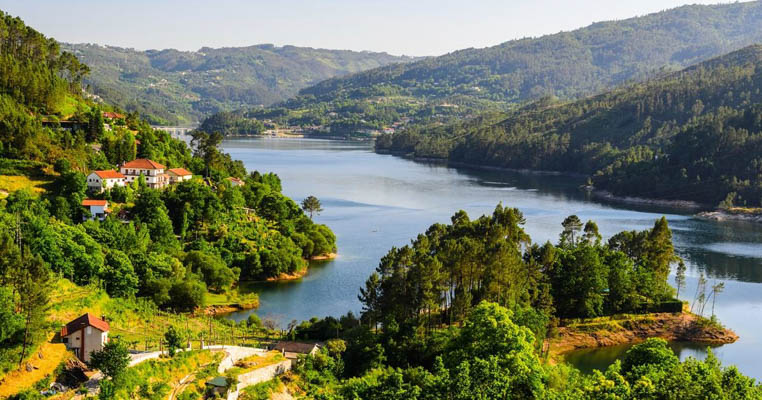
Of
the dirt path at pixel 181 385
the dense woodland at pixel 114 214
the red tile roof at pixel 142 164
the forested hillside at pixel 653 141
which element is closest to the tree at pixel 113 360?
the dirt path at pixel 181 385

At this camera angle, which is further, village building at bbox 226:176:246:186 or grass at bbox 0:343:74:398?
village building at bbox 226:176:246:186

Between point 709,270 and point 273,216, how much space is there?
3800 centimetres

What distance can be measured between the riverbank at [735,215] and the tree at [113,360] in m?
84.6

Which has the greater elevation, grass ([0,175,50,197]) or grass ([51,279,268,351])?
grass ([0,175,50,197])

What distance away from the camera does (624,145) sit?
151375 mm

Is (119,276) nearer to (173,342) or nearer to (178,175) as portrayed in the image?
(173,342)

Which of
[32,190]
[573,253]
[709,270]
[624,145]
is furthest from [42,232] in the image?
[624,145]

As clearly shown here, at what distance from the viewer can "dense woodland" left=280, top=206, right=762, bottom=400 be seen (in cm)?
2452

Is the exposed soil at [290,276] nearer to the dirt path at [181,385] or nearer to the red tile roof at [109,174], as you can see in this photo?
the red tile roof at [109,174]

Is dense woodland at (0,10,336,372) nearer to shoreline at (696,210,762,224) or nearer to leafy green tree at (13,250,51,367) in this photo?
leafy green tree at (13,250,51,367)

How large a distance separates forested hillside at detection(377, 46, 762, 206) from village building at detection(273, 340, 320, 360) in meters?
81.1

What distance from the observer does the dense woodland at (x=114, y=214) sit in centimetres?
4084

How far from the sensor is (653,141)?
14688cm

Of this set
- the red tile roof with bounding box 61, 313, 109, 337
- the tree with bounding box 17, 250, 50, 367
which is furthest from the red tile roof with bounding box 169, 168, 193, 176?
the red tile roof with bounding box 61, 313, 109, 337
